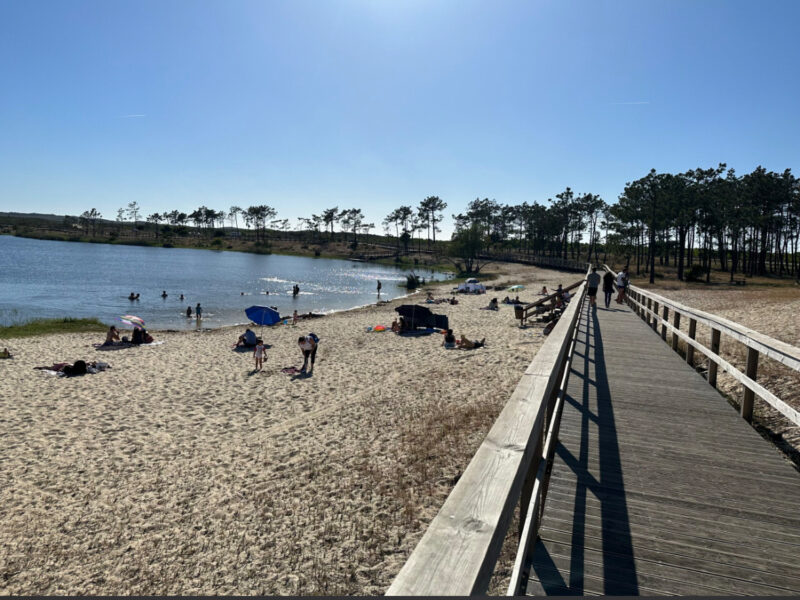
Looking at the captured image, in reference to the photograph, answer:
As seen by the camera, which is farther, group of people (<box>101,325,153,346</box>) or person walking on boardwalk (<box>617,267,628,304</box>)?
group of people (<box>101,325,153,346</box>)

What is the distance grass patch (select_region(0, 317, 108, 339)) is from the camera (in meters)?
23.0

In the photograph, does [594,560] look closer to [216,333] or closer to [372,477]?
[372,477]

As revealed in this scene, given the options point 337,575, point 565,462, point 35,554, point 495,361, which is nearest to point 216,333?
point 495,361

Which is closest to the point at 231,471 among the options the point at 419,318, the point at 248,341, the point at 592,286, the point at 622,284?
the point at 248,341

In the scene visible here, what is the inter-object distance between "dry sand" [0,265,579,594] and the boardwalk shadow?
2739 millimetres

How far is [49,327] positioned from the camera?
81.5 ft

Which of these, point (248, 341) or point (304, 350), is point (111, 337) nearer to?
point (248, 341)

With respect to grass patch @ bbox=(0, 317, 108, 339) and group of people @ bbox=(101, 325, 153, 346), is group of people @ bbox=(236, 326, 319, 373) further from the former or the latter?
grass patch @ bbox=(0, 317, 108, 339)

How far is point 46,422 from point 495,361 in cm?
1268

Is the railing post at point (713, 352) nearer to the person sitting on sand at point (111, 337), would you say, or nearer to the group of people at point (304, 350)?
the group of people at point (304, 350)

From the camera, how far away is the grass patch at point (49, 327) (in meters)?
23.0

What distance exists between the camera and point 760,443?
4.57m

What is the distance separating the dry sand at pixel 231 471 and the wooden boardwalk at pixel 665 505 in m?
2.87

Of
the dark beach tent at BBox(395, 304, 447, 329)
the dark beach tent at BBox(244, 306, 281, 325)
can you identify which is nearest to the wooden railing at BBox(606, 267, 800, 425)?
the dark beach tent at BBox(395, 304, 447, 329)
